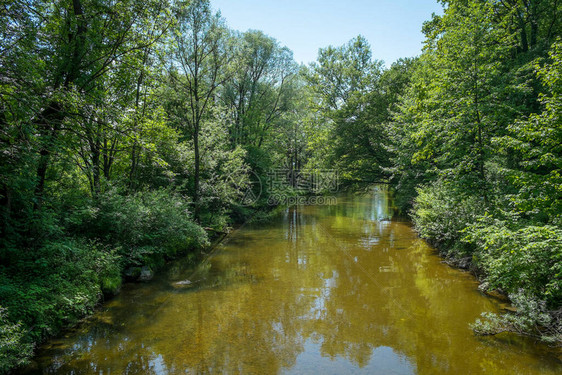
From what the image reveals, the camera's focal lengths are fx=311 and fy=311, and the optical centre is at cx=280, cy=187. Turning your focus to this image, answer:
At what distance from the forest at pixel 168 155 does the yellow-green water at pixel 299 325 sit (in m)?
0.62

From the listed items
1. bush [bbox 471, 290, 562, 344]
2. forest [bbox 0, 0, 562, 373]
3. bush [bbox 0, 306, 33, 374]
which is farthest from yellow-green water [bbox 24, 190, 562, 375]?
forest [bbox 0, 0, 562, 373]

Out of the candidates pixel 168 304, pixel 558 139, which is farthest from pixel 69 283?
pixel 558 139

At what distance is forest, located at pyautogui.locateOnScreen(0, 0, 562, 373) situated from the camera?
6023mm

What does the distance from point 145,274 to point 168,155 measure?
6833mm

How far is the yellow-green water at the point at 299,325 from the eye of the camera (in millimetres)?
5496

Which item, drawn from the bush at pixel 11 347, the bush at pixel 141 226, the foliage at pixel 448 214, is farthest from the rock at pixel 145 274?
the foliage at pixel 448 214

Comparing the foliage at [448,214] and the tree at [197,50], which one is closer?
the foliage at [448,214]

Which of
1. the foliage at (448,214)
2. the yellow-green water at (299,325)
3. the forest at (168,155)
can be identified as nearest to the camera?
the yellow-green water at (299,325)

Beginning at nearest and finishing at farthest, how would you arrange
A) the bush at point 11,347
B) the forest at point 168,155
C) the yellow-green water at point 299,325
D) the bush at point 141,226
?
A: the bush at point 11,347 < the yellow-green water at point 299,325 < the forest at point 168,155 < the bush at point 141,226

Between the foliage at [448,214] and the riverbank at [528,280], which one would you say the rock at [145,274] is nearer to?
the riverbank at [528,280]

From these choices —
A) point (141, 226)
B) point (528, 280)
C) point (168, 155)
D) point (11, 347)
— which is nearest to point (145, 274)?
point (141, 226)

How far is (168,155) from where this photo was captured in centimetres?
1516

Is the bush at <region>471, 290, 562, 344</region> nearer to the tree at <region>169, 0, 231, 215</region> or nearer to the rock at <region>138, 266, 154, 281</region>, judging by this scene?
the rock at <region>138, 266, 154, 281</region>

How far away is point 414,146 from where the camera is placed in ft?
54.5
